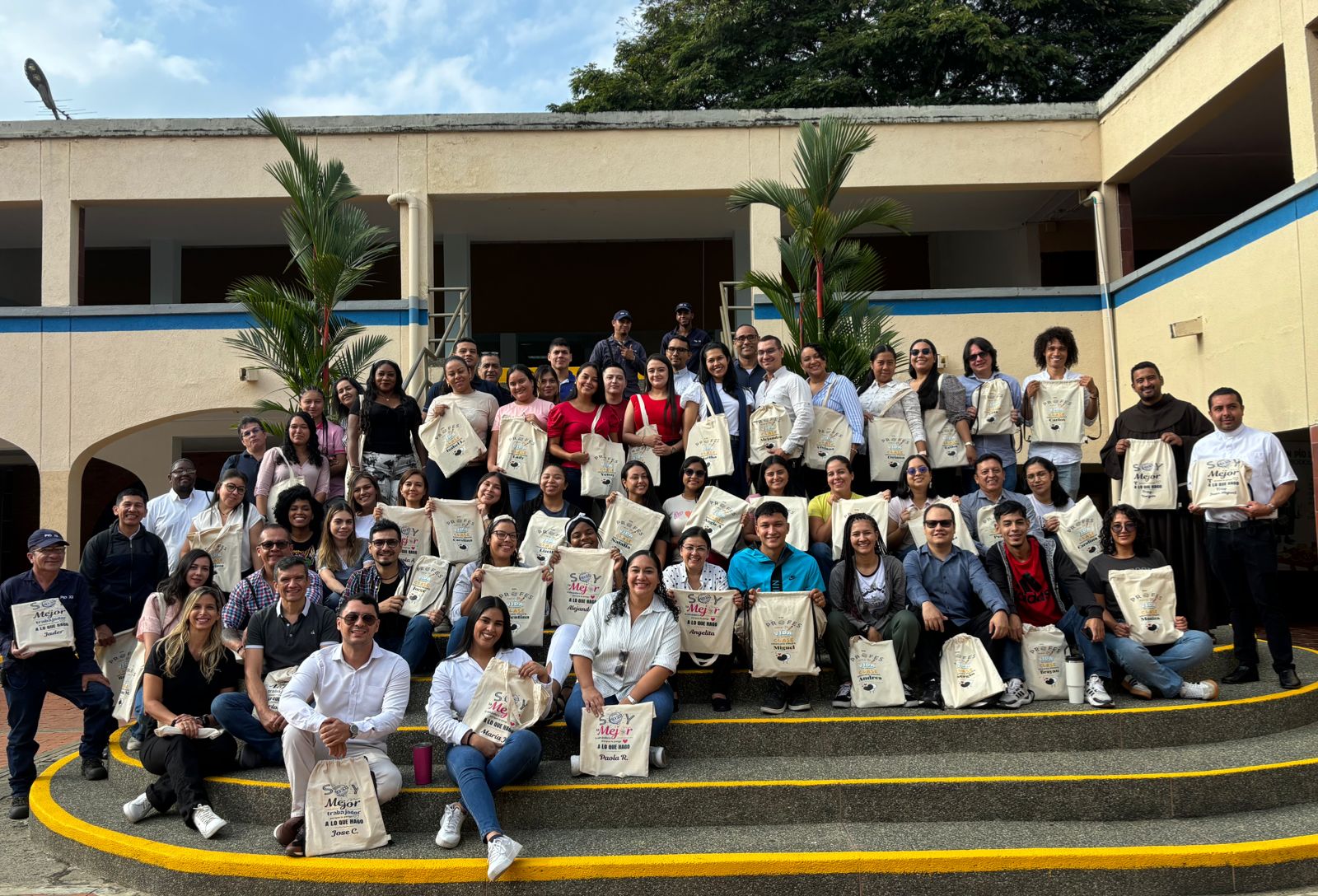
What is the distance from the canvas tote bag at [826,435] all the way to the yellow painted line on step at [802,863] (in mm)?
3621

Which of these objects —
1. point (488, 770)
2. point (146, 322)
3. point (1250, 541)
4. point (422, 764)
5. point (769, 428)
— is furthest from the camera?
point (146, 322)

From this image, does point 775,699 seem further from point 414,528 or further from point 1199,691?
point 414,528

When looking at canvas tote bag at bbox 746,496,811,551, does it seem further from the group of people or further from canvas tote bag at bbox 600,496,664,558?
canvas tote bag at bbox 600,496,664,558

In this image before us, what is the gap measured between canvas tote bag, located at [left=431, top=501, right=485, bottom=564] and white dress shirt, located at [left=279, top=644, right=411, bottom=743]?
1810 mm

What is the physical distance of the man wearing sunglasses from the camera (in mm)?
6961

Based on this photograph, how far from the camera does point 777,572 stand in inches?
286

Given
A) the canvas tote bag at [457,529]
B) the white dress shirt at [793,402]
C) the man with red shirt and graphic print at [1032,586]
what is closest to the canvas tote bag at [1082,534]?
the man with red shirt and graphic print at [1032,586]

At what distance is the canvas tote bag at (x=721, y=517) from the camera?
25.8 ft

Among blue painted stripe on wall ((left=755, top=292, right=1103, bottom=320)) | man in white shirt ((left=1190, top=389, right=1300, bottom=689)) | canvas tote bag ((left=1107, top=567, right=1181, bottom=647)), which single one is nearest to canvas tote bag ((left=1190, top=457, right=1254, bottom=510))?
man in white shirt ((left=1190, top=389, right=1300, bottom=689))

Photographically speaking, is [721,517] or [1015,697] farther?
[721,517]

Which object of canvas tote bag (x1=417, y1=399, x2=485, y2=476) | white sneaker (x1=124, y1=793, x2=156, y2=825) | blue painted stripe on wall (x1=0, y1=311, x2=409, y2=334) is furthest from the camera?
blue painted stripe on wall (x1=0, y1=311, x2=409, y2=334)

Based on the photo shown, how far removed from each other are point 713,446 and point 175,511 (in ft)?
13.8

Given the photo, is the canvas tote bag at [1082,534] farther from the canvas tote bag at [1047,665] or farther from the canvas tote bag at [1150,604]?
the canvas tote bag at [1047,665]

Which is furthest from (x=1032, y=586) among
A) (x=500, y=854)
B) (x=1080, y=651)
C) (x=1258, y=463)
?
(x=500, y=854)
